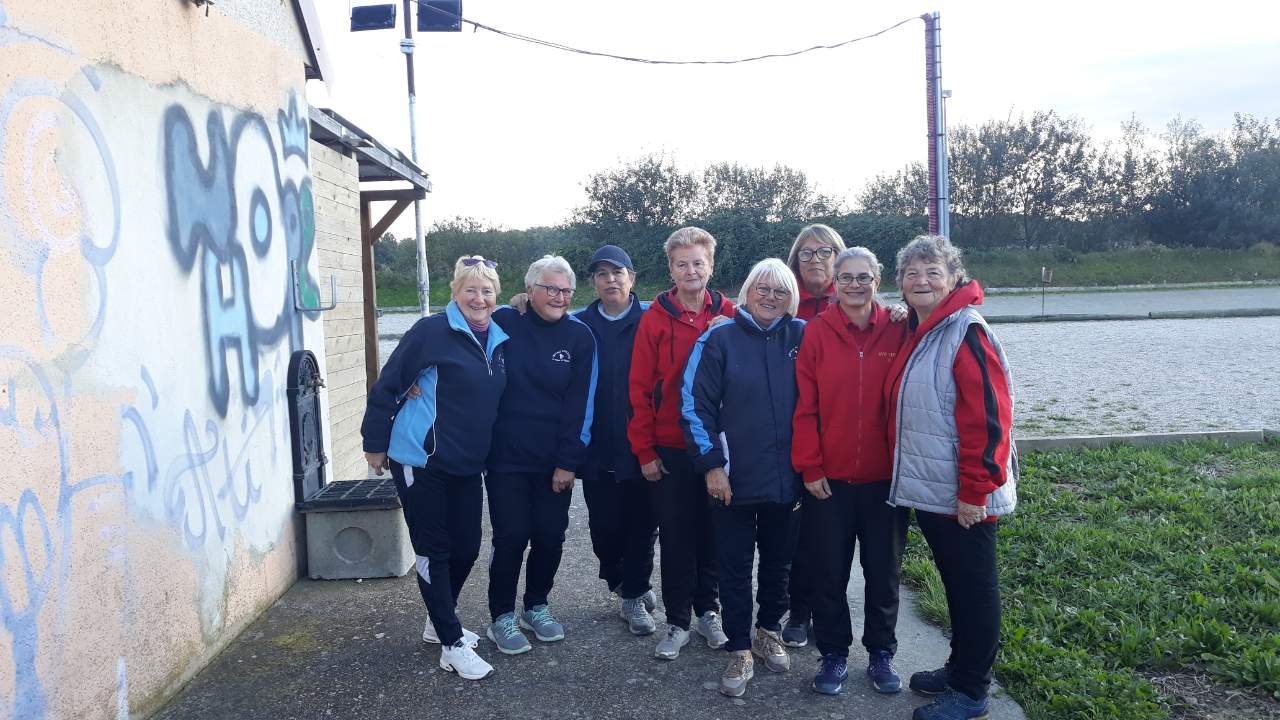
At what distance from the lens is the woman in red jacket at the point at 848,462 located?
3.49 metres

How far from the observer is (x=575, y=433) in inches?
159

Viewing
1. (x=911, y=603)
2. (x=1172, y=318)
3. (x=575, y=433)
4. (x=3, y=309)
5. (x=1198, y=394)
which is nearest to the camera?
(x=3, y=309)

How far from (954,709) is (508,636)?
196 cm

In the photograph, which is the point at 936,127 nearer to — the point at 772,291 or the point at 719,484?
the point at 772,291

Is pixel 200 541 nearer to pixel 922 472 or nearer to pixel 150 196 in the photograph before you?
pixel 150 196

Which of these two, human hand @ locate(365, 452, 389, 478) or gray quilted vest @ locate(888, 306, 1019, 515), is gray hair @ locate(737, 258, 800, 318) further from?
human hand @ locate(365, 452, 389, 478)

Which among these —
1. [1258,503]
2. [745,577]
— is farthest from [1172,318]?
[745,577]

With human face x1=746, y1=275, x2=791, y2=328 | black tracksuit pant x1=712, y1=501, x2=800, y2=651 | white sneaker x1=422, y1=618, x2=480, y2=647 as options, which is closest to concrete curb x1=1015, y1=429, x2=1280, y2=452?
black tracksuit pant x1=712, y1=501, x2=800, y2=651

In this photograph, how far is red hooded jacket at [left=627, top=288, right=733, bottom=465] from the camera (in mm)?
3879

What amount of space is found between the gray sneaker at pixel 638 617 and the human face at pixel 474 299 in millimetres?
1599

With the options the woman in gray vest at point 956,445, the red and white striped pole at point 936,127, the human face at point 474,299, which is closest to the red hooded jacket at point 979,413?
the woman in gray vest at point 956,445

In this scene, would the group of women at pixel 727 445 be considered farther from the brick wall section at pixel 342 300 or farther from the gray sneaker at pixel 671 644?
the brick wall section at pixel 342 300

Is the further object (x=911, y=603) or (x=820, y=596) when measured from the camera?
(x=911, y=603)

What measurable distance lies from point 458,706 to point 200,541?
4.47ft
